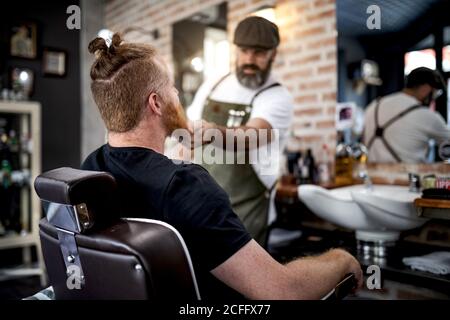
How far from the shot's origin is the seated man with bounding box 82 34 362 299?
38.4 inches

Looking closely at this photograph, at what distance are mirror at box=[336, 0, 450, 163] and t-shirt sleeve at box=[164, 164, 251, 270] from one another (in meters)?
1.43

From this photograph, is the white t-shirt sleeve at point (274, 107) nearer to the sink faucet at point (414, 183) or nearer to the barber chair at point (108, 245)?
the sink faucet at point (414, 183)

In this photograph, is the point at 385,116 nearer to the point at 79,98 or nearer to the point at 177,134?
the point at 177,134

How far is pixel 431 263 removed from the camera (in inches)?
61.8

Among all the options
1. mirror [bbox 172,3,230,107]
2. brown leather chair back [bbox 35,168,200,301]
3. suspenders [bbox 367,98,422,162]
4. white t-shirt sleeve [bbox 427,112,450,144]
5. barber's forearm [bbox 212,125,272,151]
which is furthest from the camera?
mirror [bbox 172,3,230,107]

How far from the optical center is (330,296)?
1.13m

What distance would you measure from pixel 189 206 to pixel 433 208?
1.02 metres

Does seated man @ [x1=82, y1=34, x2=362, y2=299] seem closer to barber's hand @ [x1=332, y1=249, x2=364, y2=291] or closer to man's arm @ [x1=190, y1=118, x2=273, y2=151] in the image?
barber's hand @ [x1=332, y1=249, x2=364, y2=291]

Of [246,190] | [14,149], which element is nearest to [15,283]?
[14,149]

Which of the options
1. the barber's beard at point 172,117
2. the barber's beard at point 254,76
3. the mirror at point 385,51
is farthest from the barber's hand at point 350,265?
the barber's beard at point 254,76

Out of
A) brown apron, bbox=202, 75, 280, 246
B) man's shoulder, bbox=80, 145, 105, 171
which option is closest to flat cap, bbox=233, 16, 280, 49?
brown apron, bbox=202, 75, 280, 246

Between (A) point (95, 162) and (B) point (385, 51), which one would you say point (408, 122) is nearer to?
(B) point (385, 51)

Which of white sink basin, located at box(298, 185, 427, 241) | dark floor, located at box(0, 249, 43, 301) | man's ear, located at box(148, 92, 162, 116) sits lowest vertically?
dark floor, located at box(0, 249, 43, 301)
